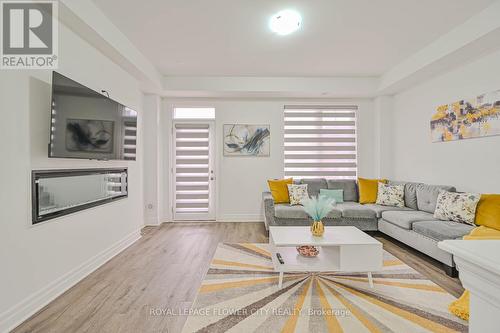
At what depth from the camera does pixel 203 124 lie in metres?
5.20


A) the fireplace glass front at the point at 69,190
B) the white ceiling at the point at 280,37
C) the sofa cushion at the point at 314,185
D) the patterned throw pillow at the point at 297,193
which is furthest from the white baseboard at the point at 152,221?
the sofa cushion at the point at 314,185

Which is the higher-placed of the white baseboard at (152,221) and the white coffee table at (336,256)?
the white coffee table at (336,256)

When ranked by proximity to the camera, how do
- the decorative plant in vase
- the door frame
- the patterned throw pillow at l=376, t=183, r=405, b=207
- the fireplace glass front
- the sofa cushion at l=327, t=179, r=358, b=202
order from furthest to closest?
the door frame, the sofa cushion at l=327, t=179, r=358, b=202, the patterned throw pillow at l=376, t=183, r=405, b=207, the decorative plant in vase, the fireplace glass front

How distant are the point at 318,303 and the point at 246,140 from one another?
139 inches

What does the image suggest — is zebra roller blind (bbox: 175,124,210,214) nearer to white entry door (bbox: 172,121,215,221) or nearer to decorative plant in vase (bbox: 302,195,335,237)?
white entry door (bbox: 172,121,215,221)

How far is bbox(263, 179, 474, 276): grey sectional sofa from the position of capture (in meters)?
3.01

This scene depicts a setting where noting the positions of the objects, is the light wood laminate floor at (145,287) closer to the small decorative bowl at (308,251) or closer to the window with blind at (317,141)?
the small decorative bowl at (308,251)

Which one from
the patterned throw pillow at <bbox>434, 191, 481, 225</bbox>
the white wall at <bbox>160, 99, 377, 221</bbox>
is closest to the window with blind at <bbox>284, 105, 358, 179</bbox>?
the white wall at <bbox>160, 99, 377, 221</bbox>

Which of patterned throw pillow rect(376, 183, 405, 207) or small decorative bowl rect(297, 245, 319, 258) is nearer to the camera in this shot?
small decorative bowl rect(297, 245, 319, 258)

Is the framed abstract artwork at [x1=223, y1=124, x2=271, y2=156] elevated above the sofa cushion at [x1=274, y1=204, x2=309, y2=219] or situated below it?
above

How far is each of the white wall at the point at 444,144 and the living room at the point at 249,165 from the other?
3cm

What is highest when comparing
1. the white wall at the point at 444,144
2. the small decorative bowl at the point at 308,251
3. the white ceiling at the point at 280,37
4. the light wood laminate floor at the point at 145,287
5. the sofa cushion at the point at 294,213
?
the white ceiling at the point at 280,37

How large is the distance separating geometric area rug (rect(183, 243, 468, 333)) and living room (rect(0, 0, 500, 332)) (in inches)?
0.7

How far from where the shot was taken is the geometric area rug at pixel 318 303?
1907 mm
